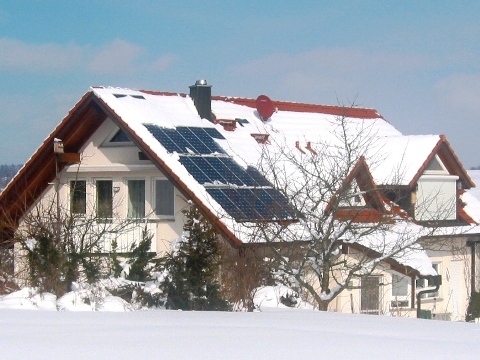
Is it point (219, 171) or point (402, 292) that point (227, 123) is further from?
point (402, 292)

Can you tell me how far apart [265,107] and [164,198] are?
552 centimetres

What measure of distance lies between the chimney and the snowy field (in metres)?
11.9

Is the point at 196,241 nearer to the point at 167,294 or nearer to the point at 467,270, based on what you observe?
the point at 167,294

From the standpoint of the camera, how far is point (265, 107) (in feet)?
82.9

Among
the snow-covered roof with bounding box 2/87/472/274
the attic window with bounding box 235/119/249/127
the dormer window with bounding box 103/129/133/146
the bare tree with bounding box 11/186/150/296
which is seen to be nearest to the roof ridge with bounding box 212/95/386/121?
the snow-covered roof with bounding box 2/87/472/274

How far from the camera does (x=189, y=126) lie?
2169 cm

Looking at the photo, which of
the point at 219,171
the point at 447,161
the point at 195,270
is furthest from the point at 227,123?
the point at 195,270

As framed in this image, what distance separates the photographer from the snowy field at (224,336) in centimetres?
780

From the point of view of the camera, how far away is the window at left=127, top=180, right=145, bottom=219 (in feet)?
69.4

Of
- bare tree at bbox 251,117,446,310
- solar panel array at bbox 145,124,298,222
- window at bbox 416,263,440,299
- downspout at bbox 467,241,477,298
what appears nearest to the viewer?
bare tree at bbox 251,117,446,310

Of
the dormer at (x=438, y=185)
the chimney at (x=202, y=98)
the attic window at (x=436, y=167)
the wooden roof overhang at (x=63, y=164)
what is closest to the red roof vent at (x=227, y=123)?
the chimney at (x=202, y=98)

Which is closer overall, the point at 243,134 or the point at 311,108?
the point at 243,134

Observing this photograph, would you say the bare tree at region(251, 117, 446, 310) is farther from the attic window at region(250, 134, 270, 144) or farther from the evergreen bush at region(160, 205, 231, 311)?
the attic window at region(250, 134, 270, 144)

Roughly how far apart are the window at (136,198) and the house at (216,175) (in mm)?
26
